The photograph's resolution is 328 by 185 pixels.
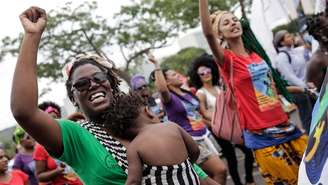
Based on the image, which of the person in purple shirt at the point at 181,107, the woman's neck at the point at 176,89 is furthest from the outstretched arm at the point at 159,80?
the woman's neck at the point at 176,89

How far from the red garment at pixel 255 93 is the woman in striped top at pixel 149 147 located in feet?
5.76

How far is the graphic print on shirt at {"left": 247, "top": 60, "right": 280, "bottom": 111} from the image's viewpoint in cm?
428

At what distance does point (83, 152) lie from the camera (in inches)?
97.5

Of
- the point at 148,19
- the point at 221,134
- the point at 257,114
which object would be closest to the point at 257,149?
the point at 257,114

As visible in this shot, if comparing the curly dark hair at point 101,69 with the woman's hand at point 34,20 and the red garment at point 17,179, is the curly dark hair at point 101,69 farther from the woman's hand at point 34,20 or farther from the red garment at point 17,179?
the red garment at point 17,179

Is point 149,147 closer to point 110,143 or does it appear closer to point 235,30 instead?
point 110,143

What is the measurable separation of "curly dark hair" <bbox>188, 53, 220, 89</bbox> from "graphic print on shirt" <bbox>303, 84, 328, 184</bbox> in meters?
5.11

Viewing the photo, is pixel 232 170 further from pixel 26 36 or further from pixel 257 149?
pixel 26 36

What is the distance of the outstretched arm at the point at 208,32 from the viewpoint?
4055mm

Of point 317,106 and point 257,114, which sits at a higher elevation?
point 317,106

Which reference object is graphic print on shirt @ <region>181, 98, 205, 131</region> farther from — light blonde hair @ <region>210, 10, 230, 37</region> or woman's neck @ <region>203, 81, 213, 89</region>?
light blonde hair @ <region>210, 10, 230, 37</region>

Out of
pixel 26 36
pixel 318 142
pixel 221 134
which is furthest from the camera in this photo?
pixel 221 134

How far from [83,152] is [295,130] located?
2230mm

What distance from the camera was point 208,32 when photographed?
164 inches
